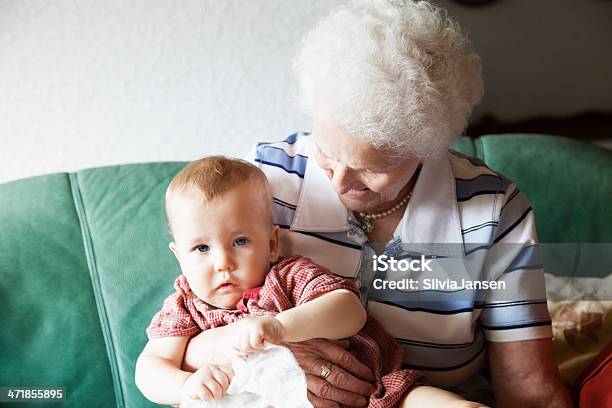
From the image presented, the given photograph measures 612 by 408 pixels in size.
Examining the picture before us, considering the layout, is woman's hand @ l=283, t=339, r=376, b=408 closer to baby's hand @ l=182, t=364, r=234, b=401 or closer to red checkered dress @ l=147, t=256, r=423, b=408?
red checkered dress @ l=147, t=256, r=423, b=408

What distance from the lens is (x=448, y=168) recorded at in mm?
1570

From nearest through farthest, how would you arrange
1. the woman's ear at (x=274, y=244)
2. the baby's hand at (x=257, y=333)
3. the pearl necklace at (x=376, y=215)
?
the baby's hand at (x=257, y=333) → the woman's ear at (x=274, y=244) → the pearl necklace at (x=376, y=215)

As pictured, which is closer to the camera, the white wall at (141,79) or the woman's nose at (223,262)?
the woman's nose at (223,262)

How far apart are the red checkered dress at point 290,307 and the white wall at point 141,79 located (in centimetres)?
74

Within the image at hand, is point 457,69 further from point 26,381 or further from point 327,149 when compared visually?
point 26,381

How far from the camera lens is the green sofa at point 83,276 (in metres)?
1.69

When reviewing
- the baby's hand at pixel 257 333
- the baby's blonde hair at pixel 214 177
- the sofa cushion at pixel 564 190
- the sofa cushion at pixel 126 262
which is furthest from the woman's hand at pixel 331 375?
the sofa cushion at pixel 564 190

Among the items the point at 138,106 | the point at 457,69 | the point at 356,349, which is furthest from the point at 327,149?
the point at 138,106

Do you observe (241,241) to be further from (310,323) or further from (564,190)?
(564,190)

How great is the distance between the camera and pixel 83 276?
175cm

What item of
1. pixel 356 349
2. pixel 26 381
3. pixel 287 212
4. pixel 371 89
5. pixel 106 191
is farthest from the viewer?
pixel 106 191

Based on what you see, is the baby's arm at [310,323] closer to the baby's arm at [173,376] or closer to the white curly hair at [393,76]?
the baby's arm at [173,376]

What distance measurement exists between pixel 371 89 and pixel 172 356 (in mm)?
642

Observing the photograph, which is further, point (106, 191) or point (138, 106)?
point (138, 106)
